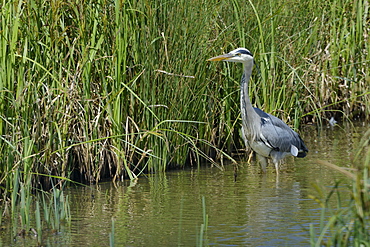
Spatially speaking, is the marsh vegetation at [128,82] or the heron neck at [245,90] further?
the heron neck at [245,90]

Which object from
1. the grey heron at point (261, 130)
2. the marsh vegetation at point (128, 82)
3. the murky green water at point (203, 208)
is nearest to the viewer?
the murky green water at point (203, 208)

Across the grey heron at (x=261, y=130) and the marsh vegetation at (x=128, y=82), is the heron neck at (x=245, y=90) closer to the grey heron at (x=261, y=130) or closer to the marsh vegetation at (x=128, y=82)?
the grey heron at (x=261, y=130)

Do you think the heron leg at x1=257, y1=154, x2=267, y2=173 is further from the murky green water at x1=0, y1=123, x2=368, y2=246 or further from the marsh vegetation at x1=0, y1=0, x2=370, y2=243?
the marsh vegetation at x1=0, y1=0, x2=370, y2=243

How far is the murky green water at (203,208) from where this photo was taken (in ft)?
15.7

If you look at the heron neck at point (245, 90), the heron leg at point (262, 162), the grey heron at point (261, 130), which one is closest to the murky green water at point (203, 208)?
the heron leg at point (262, 162)

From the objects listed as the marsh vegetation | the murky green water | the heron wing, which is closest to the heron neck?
the heron wing

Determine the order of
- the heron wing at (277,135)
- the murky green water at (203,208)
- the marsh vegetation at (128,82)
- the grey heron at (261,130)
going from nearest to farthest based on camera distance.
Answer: the murky green water at (203,208), the marsh vegetation at (128,82), the grey heron at (261,130), the heron wing at (277,135)

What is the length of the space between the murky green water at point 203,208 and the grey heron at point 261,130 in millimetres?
236

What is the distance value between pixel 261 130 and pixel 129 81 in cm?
155

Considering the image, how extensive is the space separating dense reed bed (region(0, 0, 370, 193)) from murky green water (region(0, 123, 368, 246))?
0.27 meters

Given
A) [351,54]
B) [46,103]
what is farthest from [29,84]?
[351,54]

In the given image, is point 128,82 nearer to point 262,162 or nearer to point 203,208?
point 262,162

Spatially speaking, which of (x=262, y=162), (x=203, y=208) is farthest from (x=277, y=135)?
(x=203, y=208)

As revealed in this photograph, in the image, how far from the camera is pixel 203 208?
4.12 m
